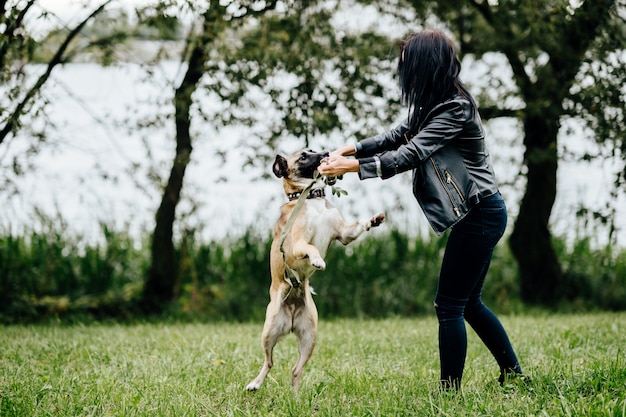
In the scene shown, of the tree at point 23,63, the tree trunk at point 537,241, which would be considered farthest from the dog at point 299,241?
the tree trunk at point 537,241

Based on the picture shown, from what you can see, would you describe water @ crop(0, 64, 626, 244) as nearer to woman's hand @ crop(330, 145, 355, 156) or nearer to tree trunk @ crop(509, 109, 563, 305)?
tree trunk @ crop(509, 109, 563, 305)

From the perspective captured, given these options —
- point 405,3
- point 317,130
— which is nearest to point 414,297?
point 317,130

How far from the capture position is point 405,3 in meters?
8.86

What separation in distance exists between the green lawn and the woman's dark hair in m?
1.63

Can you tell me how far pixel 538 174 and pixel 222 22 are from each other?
4.70 meters

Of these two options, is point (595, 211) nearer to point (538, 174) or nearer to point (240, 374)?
point (538, 174)

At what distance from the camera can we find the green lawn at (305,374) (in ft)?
12.6

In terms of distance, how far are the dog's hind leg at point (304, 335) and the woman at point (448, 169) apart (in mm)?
762

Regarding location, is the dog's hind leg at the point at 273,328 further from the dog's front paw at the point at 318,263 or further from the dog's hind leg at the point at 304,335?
the dog's front paw at the point at 318,263

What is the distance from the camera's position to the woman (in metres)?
3.76

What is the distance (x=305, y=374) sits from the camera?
491 cm

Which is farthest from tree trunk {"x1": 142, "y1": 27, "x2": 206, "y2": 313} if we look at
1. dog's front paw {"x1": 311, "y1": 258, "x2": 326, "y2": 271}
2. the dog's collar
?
dog's front paw {"x1": 311, "y1": 258, "x2": 326, "y2": 271}

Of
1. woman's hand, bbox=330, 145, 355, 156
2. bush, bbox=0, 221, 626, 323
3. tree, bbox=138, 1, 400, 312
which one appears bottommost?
bush, bbox=0, 221, 626, 323

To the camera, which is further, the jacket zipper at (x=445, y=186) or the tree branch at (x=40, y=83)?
the tree branch at (x=40, y=83)
